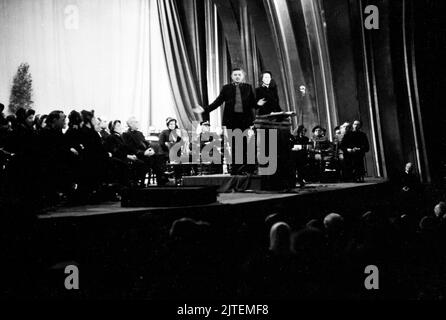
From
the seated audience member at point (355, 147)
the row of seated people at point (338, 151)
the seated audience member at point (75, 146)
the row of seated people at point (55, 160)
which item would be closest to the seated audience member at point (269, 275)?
the row of seated people at point (55, 160)

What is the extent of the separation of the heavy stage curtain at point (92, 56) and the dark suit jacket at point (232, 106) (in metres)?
5.49

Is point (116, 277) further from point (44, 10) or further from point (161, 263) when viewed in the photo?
point (44, 10)

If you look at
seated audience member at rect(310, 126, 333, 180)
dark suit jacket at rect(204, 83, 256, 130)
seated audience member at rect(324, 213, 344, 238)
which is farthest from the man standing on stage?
seated audience member at rect(324, 213, 344, 238)

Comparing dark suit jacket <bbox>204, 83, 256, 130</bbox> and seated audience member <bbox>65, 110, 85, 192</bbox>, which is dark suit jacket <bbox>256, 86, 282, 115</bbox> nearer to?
dark suit jacket <bbox>204, 83, 256, 130</bbox>

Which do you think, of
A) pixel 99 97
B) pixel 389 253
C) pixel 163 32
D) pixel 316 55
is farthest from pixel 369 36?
pixel 389 253

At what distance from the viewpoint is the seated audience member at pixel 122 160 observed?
7.21m

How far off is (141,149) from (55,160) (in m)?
3.37

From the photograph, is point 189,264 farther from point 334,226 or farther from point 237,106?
point 237,106

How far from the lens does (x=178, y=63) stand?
12.9 meters

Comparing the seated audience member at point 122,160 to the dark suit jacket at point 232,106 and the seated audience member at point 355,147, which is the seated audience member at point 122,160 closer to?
the dark suit jacket at point 232,106

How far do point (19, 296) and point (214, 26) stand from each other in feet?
38.7

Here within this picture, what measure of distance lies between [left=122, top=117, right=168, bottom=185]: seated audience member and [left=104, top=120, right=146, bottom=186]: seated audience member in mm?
159

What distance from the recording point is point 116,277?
2922 mm

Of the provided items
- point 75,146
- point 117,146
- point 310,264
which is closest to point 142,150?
point 117,146
